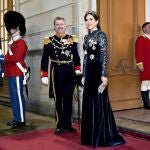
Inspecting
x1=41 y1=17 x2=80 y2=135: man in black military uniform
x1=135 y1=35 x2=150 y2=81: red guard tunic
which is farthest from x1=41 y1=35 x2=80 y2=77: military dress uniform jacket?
x1=135 y1=35 x2=150 y2=81: red guard tunic

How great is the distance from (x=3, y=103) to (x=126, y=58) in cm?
307

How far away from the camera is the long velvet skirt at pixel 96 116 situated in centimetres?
421

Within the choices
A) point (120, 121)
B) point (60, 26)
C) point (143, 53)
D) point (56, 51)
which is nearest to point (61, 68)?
point (56, 51)

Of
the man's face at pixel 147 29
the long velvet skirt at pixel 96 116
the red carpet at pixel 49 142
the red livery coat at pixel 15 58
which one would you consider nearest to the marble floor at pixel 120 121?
the red carpet at pixel 49 142

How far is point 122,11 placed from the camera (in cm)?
607

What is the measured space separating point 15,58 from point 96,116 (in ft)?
5.64

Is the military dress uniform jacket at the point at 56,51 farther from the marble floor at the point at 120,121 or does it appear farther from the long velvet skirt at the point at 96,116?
the marble floor at the point at 120,121

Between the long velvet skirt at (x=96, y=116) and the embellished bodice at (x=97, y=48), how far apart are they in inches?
3.4

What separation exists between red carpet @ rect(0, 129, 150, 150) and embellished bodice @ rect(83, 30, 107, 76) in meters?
0.86

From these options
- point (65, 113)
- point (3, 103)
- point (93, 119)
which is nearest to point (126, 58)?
point (65, 113)

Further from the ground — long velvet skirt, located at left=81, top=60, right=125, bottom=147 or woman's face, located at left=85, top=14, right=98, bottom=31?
woman's face, located at left=85, top=14, right=98, bottom=31

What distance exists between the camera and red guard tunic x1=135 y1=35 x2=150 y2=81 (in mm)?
6047

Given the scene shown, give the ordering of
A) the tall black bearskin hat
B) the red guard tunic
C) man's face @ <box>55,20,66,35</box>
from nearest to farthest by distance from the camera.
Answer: man's face @ <box>55,20,66,35</box>, the tall black bearskin hat, the red guard tunic

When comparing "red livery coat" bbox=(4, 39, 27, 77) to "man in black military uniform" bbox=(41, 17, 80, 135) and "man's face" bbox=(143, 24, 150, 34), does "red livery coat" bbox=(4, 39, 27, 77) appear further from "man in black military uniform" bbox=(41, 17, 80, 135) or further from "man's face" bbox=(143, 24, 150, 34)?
"man's face" bbox=(143, 24, 150, 34)
